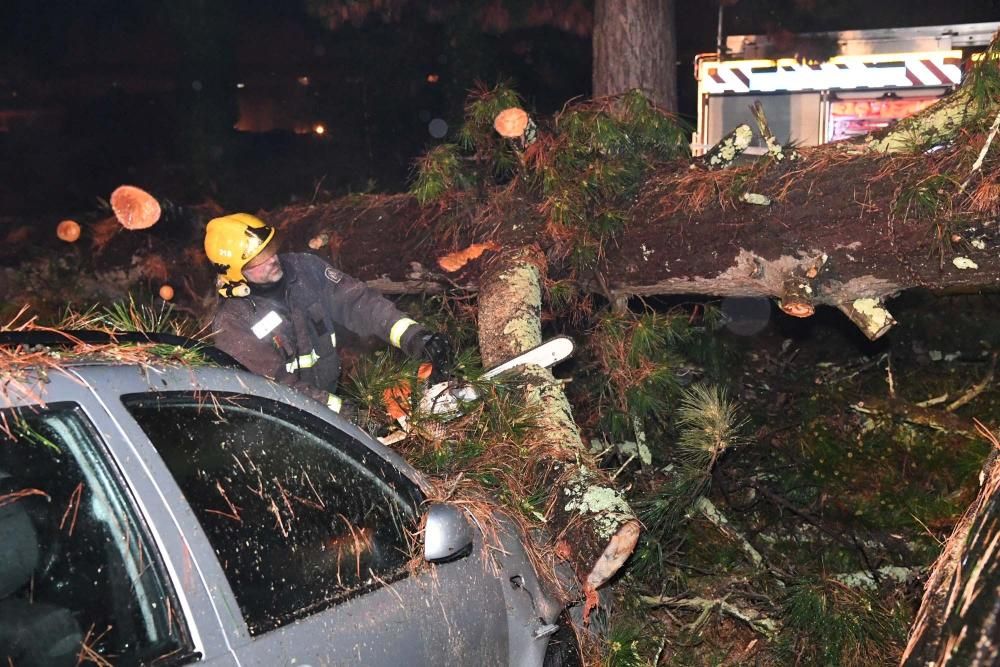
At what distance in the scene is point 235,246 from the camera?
420 cm

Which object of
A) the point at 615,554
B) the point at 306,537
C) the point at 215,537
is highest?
the point at 215,537

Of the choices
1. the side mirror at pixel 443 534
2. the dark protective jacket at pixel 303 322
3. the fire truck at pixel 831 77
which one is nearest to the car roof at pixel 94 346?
the side mirror at pixel 443 534

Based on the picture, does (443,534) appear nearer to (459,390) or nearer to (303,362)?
(459,390)

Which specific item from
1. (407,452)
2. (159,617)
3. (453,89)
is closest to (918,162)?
(407,452)

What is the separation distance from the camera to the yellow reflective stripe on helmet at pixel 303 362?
4250mm

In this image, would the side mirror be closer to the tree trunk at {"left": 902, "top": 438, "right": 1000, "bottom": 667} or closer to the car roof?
the car roof

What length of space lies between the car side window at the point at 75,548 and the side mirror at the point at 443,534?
638mm

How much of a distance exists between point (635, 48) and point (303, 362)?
14.2 feet

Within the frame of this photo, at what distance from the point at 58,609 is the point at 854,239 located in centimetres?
349

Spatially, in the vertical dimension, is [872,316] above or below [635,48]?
below

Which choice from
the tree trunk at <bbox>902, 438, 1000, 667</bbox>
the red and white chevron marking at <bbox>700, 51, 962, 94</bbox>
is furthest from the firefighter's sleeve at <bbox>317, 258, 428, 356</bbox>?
the red and white chevron marking at <bbox>700, 51, 962, 94</bbox>

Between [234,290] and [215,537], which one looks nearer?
[215,537]

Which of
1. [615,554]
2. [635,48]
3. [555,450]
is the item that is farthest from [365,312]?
[635,48]

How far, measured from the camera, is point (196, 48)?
12.0 meters
